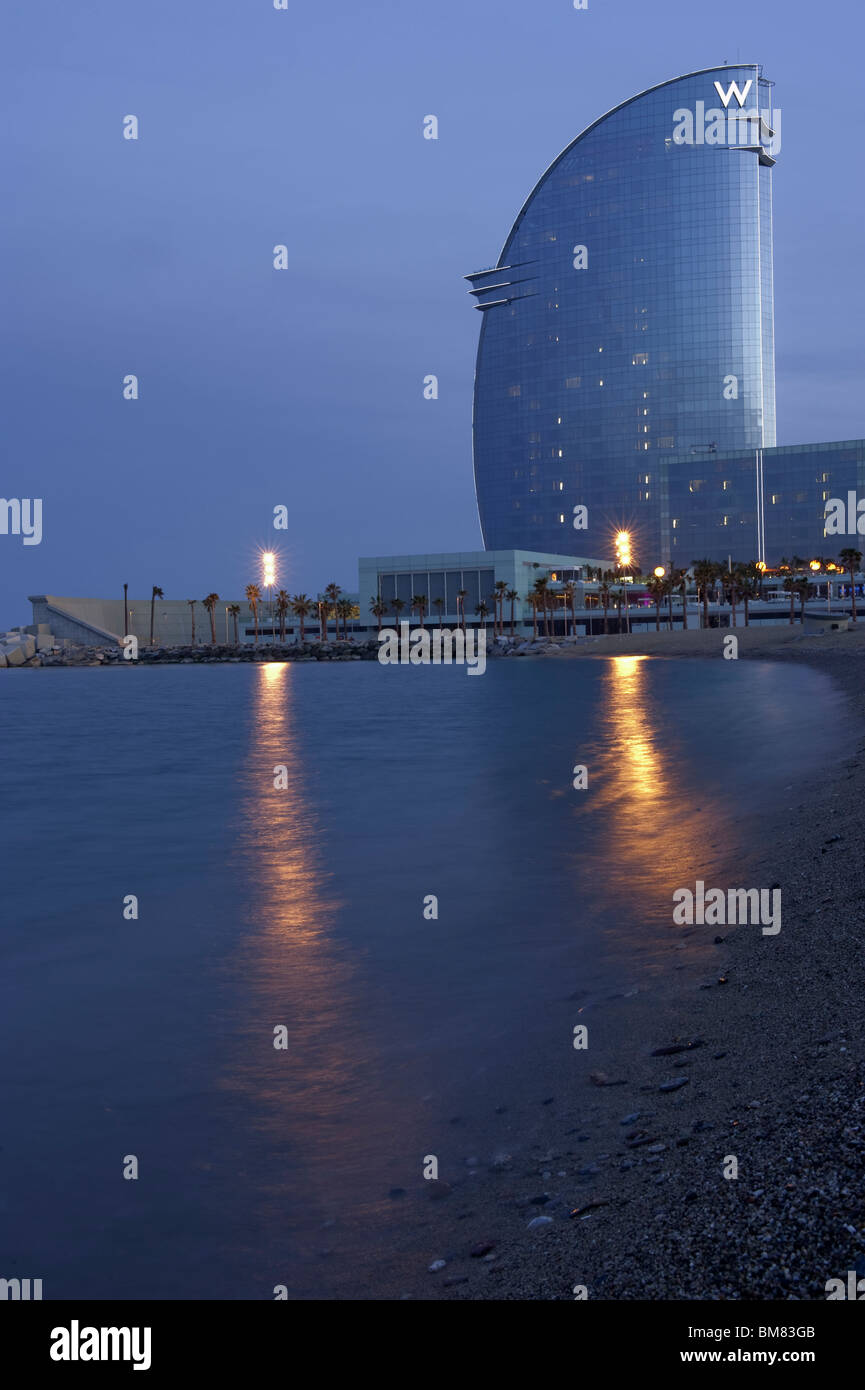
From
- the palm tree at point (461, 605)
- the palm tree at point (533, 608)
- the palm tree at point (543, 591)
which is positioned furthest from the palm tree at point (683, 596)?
the palm tree at point (461, 605)

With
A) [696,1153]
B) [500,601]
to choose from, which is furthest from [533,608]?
[696,1153]

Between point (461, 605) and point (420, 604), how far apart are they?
7.82m

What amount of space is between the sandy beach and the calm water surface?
618mm

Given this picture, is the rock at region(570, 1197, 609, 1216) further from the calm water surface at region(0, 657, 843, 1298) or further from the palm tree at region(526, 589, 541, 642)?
the palm tree at region(526, 589, 541, 642)

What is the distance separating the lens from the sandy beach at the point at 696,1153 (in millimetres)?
5566

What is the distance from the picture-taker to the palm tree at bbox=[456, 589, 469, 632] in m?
194

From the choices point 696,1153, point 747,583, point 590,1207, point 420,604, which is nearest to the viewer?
point 590,1207

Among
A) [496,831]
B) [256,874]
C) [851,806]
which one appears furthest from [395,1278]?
[496,831]

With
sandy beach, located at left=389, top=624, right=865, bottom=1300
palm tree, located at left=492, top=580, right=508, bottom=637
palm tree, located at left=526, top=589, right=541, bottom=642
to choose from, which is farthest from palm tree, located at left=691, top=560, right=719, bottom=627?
sandy beach, located at left=389, top=624, right=865, bottom=1300

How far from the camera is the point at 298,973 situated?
13.9m

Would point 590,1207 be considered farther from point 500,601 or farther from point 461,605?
point 461,605

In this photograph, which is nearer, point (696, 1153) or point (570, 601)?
point (696, 1153)

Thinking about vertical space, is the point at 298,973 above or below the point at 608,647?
below

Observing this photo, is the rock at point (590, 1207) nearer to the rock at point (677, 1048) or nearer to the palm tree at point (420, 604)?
the rock at point (677, 1048)
